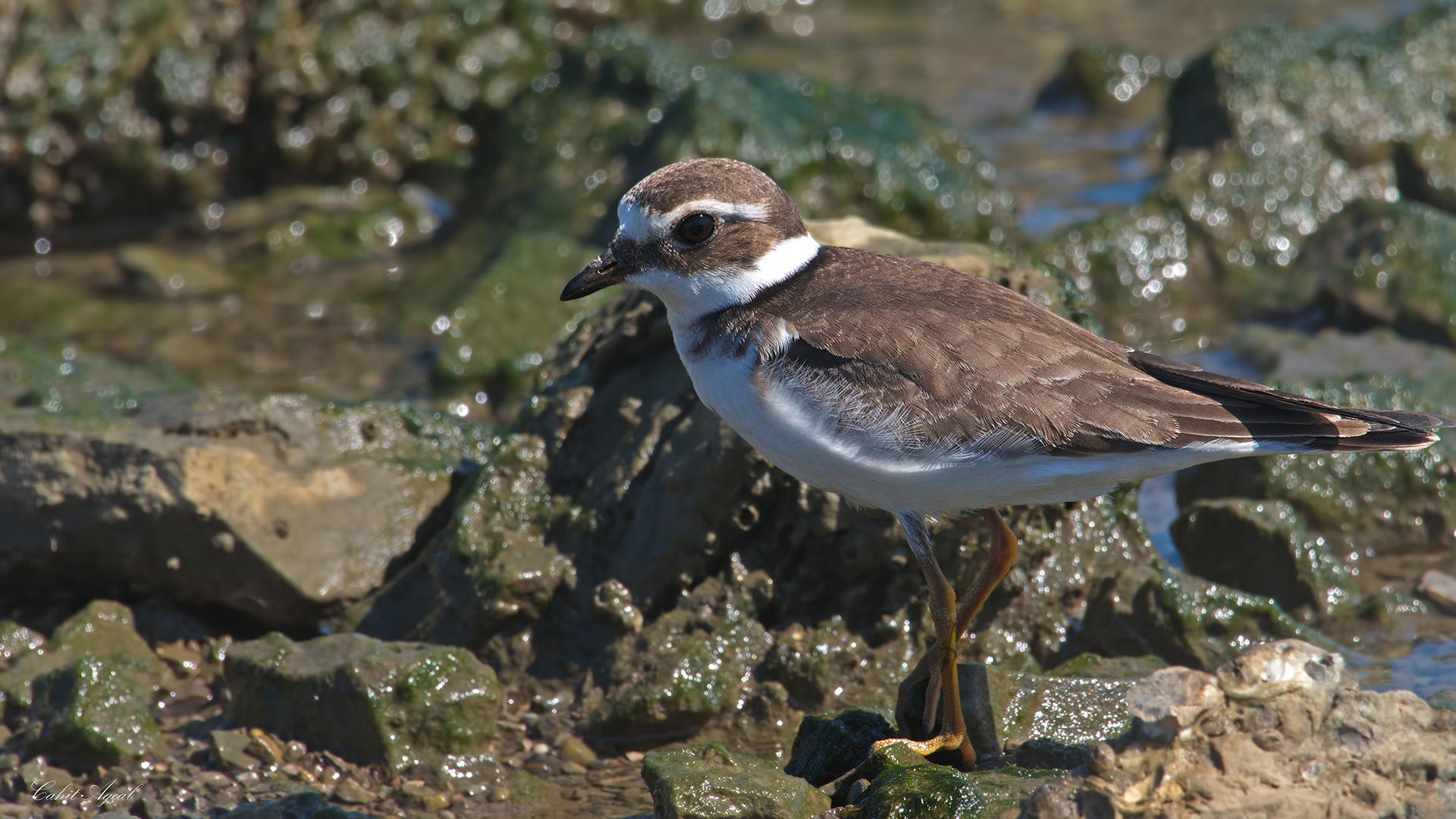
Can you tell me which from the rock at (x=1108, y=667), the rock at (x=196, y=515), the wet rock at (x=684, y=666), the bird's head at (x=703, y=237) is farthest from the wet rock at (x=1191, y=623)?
the rock at (x=196, y=515)

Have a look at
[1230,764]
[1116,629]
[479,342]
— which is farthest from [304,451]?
[1230,764]

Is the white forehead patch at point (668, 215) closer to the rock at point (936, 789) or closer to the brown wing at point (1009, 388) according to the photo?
the brown wing at point (1009, 388)

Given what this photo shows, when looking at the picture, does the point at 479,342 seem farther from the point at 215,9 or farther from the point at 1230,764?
the point at 1230,764

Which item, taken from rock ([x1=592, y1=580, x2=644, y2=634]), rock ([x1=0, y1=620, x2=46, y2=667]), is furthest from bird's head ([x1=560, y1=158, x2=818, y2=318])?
rock ([x1=0, y1=620, x2=46, y2=667])

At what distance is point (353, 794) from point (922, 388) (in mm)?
2856

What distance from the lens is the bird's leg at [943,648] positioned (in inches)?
205

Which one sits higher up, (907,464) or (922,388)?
(922,388)

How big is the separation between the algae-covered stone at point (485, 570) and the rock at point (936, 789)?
2.11 meters

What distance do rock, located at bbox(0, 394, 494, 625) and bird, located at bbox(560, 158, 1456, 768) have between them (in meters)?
2.16

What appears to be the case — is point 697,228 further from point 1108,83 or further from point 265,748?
point 1108,83

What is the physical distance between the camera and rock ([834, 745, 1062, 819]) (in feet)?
14.5

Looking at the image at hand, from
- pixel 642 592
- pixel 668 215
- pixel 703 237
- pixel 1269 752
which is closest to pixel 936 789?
pixel 1269 752

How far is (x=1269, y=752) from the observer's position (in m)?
3.99

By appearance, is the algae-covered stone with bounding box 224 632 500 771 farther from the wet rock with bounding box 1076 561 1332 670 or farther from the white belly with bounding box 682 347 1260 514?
the wet rock with bounding box 1076 561 1332 670
